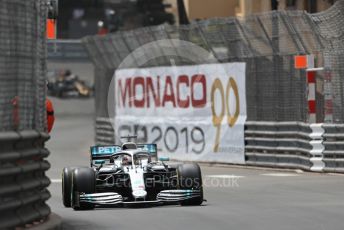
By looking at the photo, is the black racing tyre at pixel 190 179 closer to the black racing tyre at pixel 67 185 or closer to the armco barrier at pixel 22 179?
the black racing tyre at pixel 67 185

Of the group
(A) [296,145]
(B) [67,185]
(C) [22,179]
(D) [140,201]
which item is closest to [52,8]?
(B) [67,185]

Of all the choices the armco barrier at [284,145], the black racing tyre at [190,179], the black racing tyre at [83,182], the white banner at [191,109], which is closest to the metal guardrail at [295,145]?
the armco barrier at [284,145]

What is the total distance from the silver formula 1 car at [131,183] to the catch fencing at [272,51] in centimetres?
720

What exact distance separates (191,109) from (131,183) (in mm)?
11985

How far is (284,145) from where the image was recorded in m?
24.5

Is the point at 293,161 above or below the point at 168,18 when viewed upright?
below

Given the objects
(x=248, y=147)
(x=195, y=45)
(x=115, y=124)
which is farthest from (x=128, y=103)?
(x=248, y=147)

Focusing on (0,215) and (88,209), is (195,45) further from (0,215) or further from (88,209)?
(0,215)

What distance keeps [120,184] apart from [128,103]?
15573 millimetres

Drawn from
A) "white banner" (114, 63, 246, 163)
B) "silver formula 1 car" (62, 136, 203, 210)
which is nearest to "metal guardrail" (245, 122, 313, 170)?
"white banner" (114, 63, 246, 163)

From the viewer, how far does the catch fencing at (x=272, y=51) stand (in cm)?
2264

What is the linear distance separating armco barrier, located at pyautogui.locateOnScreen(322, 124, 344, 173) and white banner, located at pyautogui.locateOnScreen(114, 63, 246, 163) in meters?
3.26

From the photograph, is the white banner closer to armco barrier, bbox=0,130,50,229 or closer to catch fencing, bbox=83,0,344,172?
catch fencing, bbox=83,0,344,172

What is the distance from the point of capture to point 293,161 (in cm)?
2416
